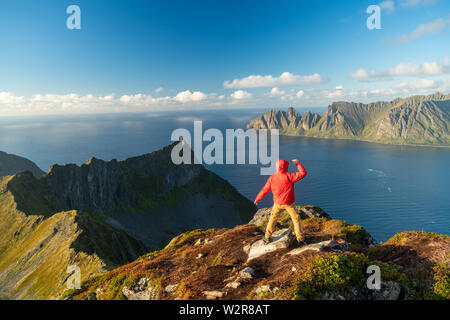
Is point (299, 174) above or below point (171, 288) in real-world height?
above

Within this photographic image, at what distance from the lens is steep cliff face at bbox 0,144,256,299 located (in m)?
46.5

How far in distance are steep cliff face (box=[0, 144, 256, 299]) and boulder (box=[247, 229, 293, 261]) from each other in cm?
3397

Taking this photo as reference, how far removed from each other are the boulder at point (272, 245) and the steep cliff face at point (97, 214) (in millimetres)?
33975

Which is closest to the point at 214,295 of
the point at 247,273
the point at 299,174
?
the point at 247,273

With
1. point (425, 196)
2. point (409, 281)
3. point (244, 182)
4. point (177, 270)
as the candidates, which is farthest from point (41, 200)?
point (425, 196)

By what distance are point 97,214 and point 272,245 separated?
132159 mm

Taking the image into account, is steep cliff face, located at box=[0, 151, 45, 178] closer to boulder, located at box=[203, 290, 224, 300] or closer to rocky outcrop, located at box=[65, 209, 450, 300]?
rocky outcrop, located at box=[65, 209, 450, 300]

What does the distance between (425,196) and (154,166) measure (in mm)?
181028

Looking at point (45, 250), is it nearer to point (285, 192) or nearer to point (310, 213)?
point (310, 213)

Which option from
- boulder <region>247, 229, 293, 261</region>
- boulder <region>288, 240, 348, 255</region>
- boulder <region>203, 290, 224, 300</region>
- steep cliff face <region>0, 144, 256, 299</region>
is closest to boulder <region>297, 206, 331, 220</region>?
boulder <region>247, 229, 293, 261</region>

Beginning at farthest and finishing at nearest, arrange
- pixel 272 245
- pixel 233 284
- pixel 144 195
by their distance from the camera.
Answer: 1. pixel 144 195
2. pixel 272 245
3. pixel 233 284

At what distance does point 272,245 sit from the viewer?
12492mm

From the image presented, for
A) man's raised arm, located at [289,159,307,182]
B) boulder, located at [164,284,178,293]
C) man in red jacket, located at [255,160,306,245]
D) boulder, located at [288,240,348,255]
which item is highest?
man's raised arm, located at [289,159,307,182]
